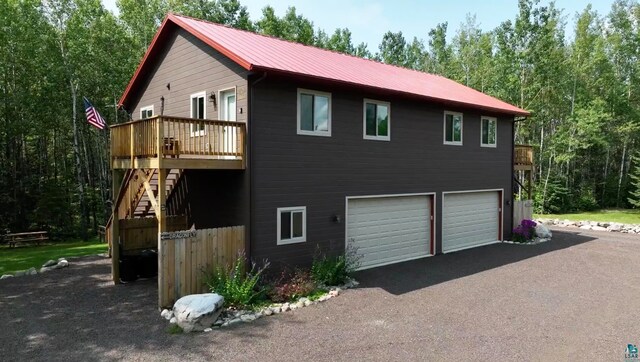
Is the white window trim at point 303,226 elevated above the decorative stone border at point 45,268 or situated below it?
above

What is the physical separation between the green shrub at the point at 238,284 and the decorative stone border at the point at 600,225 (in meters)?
20.1

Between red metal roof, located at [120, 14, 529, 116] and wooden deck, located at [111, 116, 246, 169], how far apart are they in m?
1.71

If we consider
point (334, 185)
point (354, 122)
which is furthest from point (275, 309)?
point (354, 122)

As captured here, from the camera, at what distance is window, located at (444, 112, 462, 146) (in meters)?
15.3

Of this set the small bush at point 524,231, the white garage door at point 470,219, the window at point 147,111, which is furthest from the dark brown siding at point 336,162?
the window at point 147,111

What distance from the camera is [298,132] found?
1096 centimetres

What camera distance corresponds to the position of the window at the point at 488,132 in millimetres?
16891

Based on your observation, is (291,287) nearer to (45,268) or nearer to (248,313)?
(248,313)

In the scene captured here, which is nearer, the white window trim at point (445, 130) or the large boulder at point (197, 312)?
the large boulder at point (197, 312)

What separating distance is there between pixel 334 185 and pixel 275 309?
4233 mm

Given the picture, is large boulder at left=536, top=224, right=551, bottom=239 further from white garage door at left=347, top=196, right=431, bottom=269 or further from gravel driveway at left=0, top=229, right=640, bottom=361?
white garage door at left=347, top=196, right=431, bottom=269

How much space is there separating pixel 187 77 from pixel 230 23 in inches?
968

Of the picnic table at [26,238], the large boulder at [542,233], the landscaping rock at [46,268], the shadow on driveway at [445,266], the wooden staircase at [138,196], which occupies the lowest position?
the picnic table at [26,238]

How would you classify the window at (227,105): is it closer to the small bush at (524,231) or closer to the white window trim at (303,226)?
the white window trim at (303,226)
